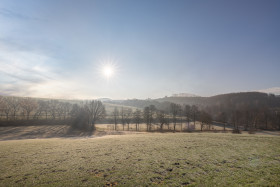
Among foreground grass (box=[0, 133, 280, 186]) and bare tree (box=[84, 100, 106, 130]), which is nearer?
foreground grass (box=[0, 133, 280, 186])

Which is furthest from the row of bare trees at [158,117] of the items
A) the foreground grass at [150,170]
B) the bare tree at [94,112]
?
the foreground grass at [150,170]

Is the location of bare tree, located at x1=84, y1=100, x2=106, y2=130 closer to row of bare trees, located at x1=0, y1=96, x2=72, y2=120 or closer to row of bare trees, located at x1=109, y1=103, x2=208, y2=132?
row of bare trees, located at x1=109, y1=103, x2=208, y2=132

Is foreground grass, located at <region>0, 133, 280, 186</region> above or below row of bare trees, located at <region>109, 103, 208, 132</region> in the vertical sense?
above

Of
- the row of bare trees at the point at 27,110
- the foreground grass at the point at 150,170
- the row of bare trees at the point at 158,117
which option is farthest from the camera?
the row of bare trees at the point at 27,110

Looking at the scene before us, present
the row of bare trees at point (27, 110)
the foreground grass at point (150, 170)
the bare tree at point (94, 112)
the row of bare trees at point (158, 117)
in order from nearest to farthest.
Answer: the foreground grass at point (150, 170) → the row of bare trees at point (158, 117) → the bare tree at point (94, 112) → the row of bare trees at point (27, 110)

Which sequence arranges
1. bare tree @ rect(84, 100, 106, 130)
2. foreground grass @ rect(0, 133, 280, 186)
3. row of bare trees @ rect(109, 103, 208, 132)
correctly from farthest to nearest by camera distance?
bare tree @ rect(84, 100, 106, 130), row of bare trees @ rect(109, 103, 208, 132), foreground grass @ rect(0, 133, 280, 186)

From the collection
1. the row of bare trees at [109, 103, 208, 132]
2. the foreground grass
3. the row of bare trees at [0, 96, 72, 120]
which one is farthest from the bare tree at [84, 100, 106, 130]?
the foreground grass

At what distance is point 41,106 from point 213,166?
11964cm

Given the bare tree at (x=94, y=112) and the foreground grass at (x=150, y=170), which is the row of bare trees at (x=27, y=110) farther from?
the foreground grass at (x=150, y=170)

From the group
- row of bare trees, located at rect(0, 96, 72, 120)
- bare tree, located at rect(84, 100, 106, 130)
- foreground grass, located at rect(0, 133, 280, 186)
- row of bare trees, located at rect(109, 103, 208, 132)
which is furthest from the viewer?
row of bare trees, located at rect(0, 96, 72, 120)

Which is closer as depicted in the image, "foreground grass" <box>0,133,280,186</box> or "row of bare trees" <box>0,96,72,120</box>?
"foreground grass" <box>0,133,280,186</box>

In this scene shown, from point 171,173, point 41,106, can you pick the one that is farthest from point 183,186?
point 41,106

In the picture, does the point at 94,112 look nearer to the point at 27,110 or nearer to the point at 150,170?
the point at 27,110

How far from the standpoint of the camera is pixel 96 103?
263 feet
